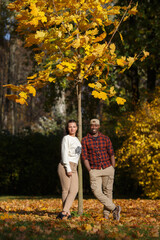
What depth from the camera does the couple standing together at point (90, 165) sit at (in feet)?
20.9

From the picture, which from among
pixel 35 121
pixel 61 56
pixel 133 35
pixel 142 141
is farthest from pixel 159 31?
pixel 35 121

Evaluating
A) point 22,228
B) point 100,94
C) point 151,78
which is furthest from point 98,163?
point 151,78

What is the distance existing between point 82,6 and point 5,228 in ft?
12.1

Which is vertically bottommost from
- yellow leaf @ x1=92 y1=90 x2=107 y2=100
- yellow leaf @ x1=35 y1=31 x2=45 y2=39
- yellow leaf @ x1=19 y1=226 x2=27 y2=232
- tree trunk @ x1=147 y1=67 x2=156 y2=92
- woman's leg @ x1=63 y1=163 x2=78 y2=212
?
yellow leaf @ x1=19 y1=226 x2=27 y2=232

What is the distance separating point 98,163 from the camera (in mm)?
6676

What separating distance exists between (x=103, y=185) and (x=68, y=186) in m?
0.75

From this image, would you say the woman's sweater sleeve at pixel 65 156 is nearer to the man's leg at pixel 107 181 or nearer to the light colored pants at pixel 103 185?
the light colored pants at pixel 103 185

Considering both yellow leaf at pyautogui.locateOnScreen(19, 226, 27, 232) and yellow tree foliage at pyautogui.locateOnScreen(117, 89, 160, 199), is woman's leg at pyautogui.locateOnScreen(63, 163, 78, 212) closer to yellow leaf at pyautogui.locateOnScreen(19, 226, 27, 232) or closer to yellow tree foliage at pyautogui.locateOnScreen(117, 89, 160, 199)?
yellow leaf at pyautogui.locateOnScreen(19, 226, 27, 232)

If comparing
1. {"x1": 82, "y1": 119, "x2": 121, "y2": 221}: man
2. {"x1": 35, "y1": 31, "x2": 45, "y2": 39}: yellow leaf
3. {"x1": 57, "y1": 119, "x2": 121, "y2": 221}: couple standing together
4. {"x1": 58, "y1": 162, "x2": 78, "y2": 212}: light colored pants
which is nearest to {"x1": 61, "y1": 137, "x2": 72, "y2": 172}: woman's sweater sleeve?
{"x1": 57, "y1": 119, "x2": 121, "y2": 221}: couple standing together

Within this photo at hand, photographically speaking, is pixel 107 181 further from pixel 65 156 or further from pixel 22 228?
pixel 22 228

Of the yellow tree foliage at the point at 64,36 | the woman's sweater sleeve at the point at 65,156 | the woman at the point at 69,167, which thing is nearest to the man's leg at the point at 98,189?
the woman at the point at 69,167

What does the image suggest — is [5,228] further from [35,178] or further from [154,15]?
[154,15]

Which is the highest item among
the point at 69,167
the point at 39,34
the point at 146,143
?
the point at 39,34

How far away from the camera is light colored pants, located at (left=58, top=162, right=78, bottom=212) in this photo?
20.9 ft
